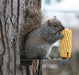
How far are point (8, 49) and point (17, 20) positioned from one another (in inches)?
10.8

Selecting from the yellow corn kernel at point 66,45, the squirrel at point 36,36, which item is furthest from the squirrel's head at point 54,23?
the yellow corn kernel at point 66,45

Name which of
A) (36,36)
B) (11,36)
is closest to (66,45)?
(36,36)

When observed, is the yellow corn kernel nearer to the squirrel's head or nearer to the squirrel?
the squirrel

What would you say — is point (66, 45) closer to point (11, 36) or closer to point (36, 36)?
point (36, 36)

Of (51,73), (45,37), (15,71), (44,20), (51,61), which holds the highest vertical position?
(44,20)

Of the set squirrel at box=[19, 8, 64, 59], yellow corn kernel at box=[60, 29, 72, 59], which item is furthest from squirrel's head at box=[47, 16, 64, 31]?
yellow corn kernel at box=[60, 29, 72, 59]

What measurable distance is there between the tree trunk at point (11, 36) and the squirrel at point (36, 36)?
61 millimetres

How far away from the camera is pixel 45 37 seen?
2133mm

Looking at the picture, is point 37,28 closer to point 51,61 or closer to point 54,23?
point 54,23

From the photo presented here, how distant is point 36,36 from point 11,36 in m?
0.24

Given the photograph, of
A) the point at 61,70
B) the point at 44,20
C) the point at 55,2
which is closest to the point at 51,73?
the point at 61,70

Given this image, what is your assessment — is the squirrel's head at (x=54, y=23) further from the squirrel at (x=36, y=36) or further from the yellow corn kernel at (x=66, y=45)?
the yellow corn kernel at (x=66, y=45)

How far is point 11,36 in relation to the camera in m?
1.99

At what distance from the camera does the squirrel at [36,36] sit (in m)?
2.05
